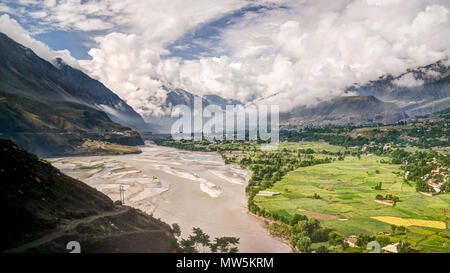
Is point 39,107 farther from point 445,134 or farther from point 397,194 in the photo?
point 445,134

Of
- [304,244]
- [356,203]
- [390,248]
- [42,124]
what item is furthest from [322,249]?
[42,124]

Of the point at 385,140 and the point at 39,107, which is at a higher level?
the point at 39,107

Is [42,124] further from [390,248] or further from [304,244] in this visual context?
[390,248]

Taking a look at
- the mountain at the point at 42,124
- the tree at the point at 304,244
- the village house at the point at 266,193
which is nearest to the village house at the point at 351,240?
the tree at the point at 304,244

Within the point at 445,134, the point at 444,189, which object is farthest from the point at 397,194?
the point at 445,134

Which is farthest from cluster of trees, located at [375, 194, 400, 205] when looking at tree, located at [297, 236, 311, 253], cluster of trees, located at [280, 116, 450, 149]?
cluster of trees, located at [280, 116, 450, 149]
